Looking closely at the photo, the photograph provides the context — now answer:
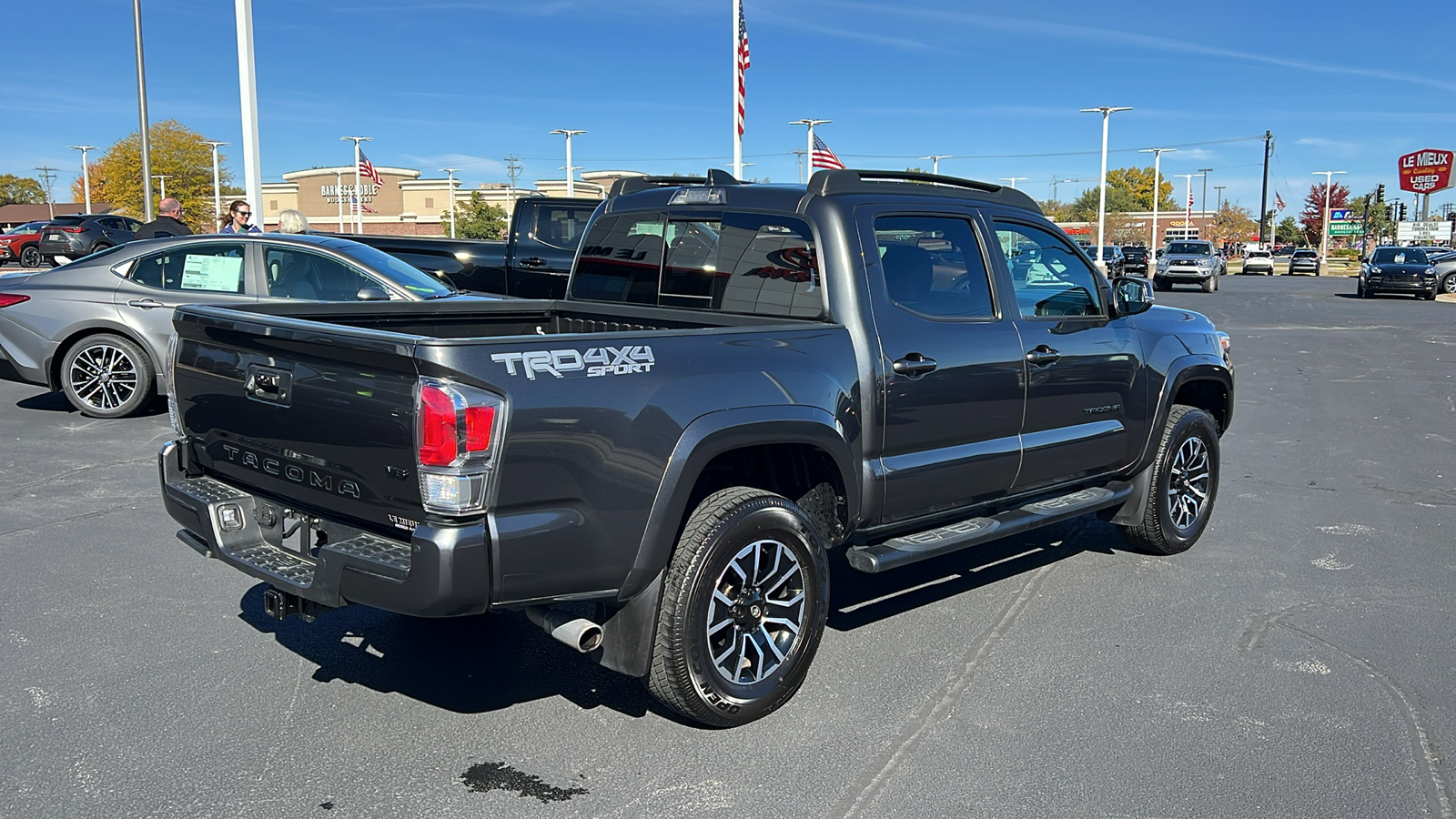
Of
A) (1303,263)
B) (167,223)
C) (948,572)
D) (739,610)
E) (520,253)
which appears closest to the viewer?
(739,610)

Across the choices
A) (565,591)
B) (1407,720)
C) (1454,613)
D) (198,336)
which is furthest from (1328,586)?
(198,336)

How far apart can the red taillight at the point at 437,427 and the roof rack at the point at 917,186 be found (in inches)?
77.3

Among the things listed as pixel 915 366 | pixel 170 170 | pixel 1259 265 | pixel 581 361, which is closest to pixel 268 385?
pixel 581 361

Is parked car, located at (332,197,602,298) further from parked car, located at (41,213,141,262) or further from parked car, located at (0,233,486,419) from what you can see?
parked car, located at (41,213,141,262)

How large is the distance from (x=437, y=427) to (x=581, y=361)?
0.48 m

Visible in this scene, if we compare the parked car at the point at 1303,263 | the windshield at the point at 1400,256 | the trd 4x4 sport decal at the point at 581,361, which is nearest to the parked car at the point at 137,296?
the trd 4x4 sport decal at the point at 581,361

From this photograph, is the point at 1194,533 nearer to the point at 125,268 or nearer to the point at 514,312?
the point at 514,312

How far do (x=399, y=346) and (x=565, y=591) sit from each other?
2.97 ft

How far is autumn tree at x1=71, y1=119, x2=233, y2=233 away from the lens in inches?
3068

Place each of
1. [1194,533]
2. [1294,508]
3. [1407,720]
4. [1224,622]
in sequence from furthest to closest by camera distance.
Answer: [1294,508] → [1194,533] → [1224,622] → [1407,720]

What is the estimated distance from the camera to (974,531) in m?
4.87

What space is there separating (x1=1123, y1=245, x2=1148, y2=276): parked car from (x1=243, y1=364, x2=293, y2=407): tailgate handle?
47653mm

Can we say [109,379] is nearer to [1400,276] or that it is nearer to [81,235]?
[81,235]

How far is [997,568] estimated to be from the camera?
19.6 feet
